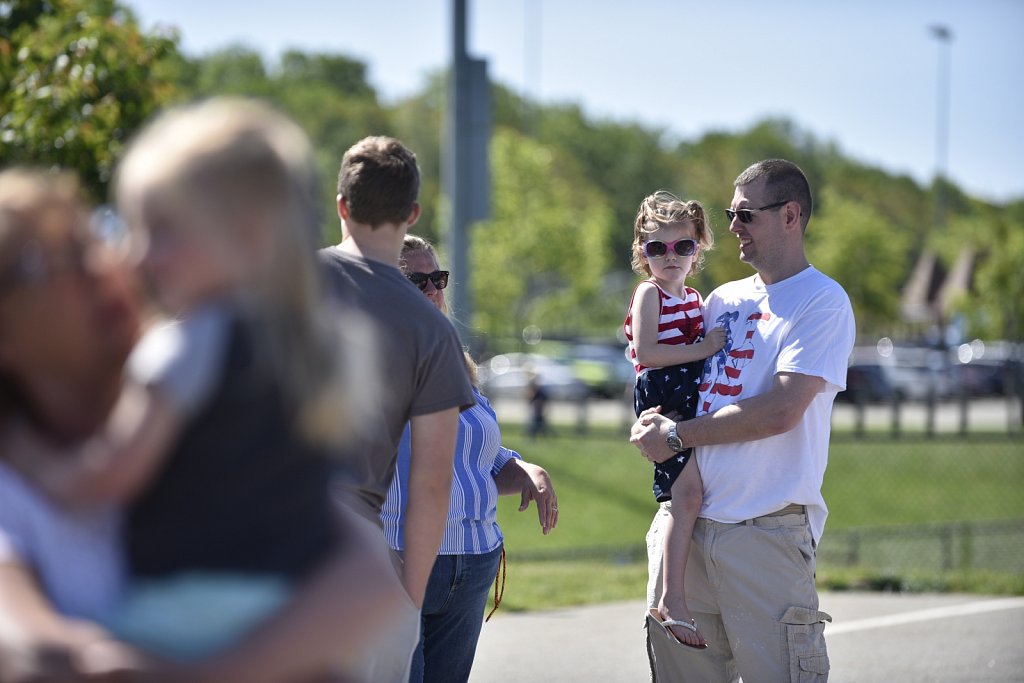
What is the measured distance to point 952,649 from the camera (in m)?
6.58

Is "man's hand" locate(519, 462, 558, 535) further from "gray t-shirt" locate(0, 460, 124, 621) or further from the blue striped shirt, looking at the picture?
"gray t-shirt" locate(0, 460, 124, 621)

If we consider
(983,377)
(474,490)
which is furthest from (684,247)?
(983,377)

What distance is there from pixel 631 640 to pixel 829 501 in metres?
15.0

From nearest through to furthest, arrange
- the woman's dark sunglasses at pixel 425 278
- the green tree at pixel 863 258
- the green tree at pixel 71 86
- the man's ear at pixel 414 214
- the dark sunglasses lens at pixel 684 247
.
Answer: the man's ear at pixel 414 214 → the woman's dark sunglasses at pixel 425 278 → the dark sunglasses lens at pixel 684 247 → the green tree at pixel 71 86 → the green tree at pixel 863 258

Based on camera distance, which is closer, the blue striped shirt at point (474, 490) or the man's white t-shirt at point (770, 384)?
the blue striped shirt at point (474, 490)

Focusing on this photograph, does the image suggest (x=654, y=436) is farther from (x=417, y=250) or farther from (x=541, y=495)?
(x=417, y=250)

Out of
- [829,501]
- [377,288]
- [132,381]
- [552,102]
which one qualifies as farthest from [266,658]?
[552,102]

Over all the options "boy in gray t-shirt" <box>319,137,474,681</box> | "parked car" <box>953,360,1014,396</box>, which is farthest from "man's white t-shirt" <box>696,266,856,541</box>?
"parked car" <box>953,360,1014,396</box>

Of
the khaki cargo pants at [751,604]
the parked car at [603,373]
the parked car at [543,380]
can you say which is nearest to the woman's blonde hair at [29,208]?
the khaki cargo pants at [751,604]

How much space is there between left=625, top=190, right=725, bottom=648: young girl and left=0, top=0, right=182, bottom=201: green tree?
16.0 ft

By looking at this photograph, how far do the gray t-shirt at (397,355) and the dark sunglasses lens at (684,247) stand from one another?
1537mm

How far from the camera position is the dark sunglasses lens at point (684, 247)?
428 centimetres

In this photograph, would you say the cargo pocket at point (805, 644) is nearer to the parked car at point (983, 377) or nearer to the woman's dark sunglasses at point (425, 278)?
the woman's dark sunglasses at point (425, 278)

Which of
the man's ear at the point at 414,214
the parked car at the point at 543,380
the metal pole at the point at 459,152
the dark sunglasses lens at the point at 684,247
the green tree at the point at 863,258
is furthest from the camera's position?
the green tree at the point at 863,258
